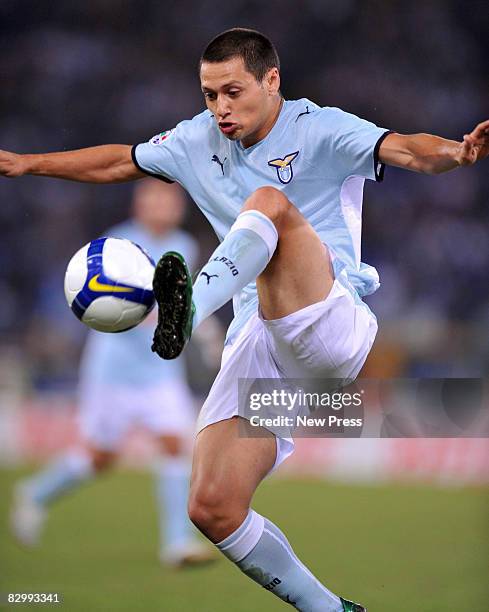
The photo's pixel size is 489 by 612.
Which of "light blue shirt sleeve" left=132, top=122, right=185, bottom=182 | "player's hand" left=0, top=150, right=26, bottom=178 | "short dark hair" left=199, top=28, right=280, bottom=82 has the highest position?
"short dark hair" left=199, top=28, right=280, bottom=82

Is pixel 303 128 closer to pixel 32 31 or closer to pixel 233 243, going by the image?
pixel 233 243

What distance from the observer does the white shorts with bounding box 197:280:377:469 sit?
2934mm

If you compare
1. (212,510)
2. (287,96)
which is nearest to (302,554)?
(212,510)

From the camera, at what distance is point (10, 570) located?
4523mm

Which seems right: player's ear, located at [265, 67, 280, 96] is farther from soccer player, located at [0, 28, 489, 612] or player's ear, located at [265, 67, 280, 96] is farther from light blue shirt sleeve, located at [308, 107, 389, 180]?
light blue shirt sleeve, located at [308, 107, 389, 180]

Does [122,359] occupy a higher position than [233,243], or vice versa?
[233,243]

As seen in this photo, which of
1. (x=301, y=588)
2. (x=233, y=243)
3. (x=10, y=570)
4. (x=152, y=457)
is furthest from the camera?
(x=152, y=457)

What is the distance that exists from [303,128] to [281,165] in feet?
0.46

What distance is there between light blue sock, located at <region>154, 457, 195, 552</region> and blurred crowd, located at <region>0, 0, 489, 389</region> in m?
1.77

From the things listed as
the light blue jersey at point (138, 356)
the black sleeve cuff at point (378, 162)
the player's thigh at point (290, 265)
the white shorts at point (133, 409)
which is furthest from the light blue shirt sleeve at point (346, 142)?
the white shorts at point (133, 409)

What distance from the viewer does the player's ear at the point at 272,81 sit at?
315cm

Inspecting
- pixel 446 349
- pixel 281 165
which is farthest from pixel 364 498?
pixel 281 165

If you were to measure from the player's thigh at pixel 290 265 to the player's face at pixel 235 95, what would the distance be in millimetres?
320

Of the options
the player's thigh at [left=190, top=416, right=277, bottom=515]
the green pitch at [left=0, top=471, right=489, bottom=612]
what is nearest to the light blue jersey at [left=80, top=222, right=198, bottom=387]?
the green pitch at [left=0, top=471, right=489, bottom=612]
